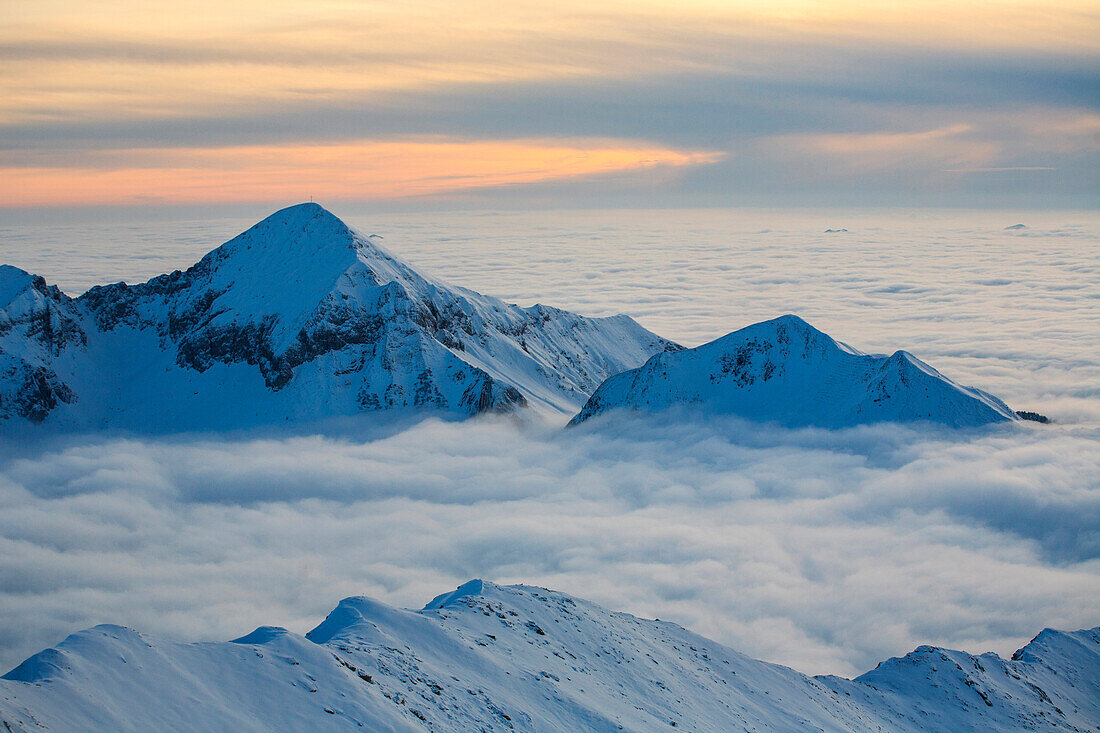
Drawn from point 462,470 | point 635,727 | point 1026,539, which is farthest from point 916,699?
point 462,470

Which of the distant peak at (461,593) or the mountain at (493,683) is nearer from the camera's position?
the mountain at (493,683)

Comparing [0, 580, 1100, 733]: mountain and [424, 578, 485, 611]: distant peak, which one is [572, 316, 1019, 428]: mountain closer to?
[0, 580, 1100, 733]: mountain

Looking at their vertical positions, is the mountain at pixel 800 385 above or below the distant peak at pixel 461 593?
below

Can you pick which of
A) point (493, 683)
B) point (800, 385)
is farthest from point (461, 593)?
point (800, 385)

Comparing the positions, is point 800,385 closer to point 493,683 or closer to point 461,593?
point 461,593

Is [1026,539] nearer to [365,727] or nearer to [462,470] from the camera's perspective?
[462,470]

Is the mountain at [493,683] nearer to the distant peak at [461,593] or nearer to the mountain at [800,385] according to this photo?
the distant peak at [461,593]

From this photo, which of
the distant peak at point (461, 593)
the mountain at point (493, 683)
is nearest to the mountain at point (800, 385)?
the mountain at point (493, 683)
